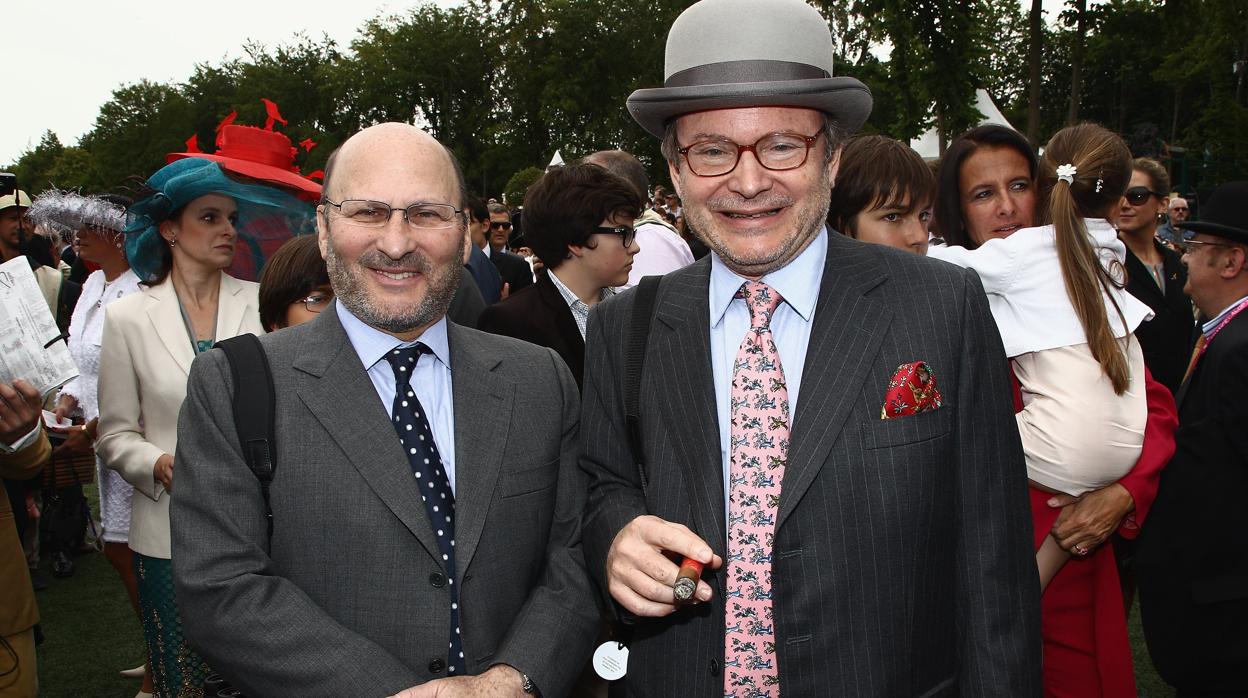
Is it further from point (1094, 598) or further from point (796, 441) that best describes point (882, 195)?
point (796, 441)

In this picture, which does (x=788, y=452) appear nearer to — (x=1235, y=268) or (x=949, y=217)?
(x=949, y=217)

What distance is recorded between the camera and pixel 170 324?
3.69 meters

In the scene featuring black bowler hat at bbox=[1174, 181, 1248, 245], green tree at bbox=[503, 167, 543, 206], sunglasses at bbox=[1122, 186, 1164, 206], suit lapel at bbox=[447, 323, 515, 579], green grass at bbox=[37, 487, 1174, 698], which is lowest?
green grass at bbox=[37, 487, 1174, 698]

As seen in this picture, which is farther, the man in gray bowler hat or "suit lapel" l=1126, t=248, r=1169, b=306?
"suit lapel" l=1126, t=248, r=1169, b=306

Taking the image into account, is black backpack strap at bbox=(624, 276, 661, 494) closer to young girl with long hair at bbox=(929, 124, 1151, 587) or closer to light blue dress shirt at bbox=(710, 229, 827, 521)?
light blue dress shirt at bbox=(710, 229, 827, 521)

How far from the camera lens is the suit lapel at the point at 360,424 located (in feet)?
6.29

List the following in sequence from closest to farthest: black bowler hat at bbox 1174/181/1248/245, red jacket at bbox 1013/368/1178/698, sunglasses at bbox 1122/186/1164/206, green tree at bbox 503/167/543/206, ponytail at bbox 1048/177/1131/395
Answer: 1. ponytail at bbox 1048/177/1131/395
2. red jacket at bbox 1013/368/1178/698
3. black bowler hat at bbox 1174/181/1248/245
4. sunglasses at bbox 1122/186/1164/206
5. green tree at bbox 503/167/543/206

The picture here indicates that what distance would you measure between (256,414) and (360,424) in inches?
8.7

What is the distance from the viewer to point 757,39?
1929mm

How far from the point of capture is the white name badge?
1.86 meters

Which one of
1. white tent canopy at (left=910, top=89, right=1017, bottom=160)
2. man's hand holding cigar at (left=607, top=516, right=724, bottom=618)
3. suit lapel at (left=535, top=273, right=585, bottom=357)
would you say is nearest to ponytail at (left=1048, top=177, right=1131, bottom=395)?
man's hand holding cigar at (left=607, top=516, right=724, bottom=618)

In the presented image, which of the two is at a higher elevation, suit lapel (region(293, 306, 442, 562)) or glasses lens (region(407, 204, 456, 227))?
glasses lens (region(407, 204, 456, 227))

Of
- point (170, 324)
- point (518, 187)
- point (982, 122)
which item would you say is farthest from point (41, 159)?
point (170, 324)

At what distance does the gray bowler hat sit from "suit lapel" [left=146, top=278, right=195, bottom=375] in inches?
100
